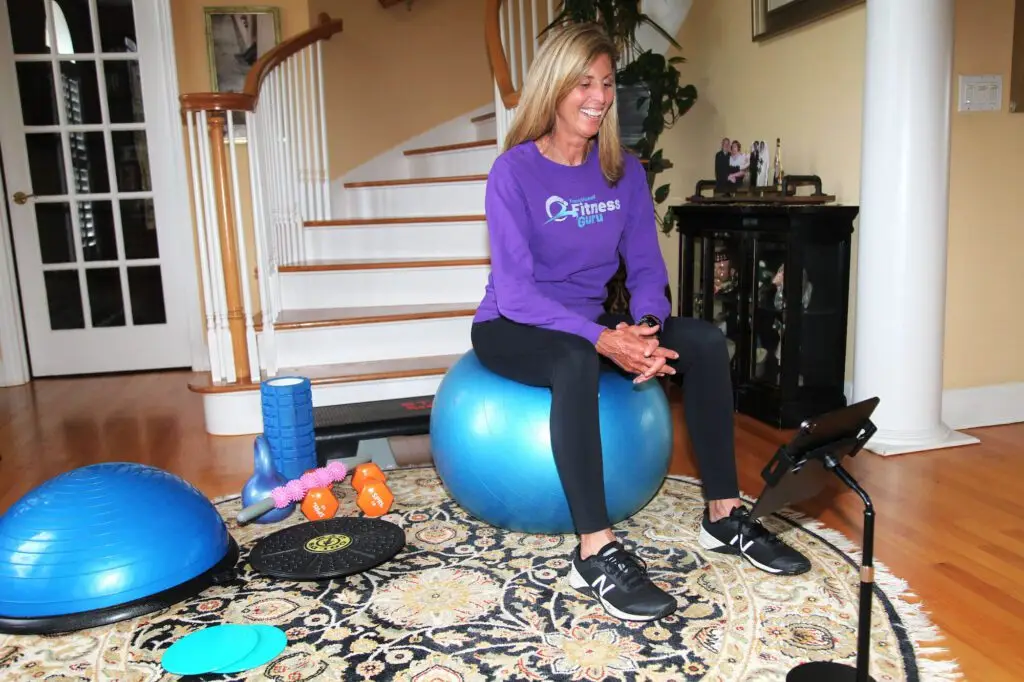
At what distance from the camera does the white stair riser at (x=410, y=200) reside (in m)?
4.11

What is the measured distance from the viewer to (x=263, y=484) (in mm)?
2264

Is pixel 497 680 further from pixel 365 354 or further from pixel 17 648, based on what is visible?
pixel 365 354

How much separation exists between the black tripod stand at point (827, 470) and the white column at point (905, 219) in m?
1.45

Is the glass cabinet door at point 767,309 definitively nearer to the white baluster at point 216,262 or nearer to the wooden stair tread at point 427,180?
the wooden stair tread at point 427,180

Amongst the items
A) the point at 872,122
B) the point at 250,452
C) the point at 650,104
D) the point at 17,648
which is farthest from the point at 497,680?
the point at 650,104

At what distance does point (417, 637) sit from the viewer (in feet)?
5.24

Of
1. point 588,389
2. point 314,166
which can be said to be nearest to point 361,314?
point 314,166

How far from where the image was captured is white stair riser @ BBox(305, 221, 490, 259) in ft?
12.9

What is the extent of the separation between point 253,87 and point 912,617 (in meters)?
2.81

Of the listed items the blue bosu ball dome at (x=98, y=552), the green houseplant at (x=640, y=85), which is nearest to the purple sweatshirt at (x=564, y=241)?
the blue bosu ball dome at (x=98, y=552)

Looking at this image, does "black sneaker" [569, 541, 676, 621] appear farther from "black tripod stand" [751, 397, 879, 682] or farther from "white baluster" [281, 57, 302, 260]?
"white baluster" [281, 57, 302, 260]

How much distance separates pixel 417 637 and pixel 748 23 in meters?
2.89

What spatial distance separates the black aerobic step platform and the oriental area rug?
0.67m

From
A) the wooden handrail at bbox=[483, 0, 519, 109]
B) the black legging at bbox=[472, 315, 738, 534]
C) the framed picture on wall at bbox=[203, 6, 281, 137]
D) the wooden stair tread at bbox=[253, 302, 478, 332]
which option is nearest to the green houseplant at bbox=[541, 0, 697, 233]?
the wooden handrail at bbox=[483, 0, 519, 109]
